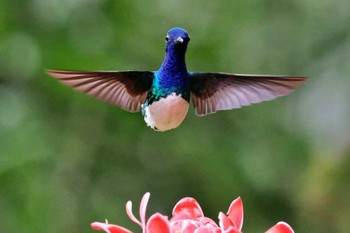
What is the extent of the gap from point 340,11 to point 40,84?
160 centimetres

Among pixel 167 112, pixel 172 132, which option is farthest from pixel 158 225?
pixel 172 132

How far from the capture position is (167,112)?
2.24 m

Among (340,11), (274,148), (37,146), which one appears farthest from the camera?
(274,148)

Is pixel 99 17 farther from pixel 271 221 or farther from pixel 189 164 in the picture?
pixel 271 221

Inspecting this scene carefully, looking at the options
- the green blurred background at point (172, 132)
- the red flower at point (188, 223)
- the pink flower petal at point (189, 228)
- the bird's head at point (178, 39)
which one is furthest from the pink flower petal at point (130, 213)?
the green blurred background at point (172, 132)

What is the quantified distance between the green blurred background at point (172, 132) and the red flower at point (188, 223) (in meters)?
1.89

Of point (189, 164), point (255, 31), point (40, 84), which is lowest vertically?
point (189, 164)

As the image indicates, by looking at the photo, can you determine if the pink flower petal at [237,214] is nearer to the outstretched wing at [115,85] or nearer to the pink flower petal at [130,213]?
the pink flower petal at [130,213]

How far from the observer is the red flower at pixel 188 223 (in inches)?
67.1

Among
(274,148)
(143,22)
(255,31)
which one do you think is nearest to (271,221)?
(274,148)

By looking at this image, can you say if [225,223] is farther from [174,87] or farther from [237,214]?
[174,87]

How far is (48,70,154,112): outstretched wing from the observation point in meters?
2.10

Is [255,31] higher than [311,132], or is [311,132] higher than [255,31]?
[255,31]

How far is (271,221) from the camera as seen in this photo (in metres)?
4.58
